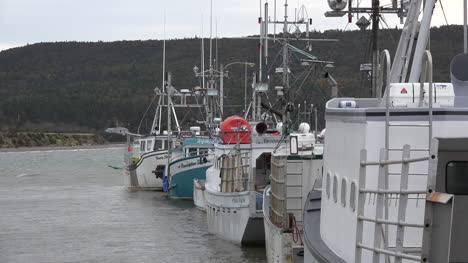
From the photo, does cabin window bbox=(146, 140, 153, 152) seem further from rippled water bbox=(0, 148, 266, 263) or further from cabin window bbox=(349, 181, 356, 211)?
cabin window bbox=(349, 181, 356, 211)

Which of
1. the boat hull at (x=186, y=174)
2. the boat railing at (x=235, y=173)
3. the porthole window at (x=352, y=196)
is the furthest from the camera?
the boat hull at (x=186, y=174)

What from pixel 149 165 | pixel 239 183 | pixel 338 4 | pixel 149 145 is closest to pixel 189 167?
pixel 149 165

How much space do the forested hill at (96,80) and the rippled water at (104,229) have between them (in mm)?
69104

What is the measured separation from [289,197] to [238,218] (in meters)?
4.28

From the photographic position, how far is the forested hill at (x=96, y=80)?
149 metres

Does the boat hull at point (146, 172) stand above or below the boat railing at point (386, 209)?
below

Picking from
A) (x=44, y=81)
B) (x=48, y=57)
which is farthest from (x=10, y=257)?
(x=48, y=57)

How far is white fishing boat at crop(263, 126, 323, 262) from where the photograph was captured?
1731 cm

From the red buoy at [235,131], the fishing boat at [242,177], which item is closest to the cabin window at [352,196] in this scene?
the fishing boat at [242,177]

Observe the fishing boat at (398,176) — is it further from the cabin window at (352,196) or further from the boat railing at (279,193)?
the boat railing at (279,193)

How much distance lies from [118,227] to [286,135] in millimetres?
10694

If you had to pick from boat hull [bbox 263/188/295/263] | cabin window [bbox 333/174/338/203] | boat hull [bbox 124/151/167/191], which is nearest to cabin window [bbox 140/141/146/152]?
boat hull [bbox 124/151/167/191]

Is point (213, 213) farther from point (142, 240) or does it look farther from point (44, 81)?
point (44, 81)

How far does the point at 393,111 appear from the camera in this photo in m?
9.64
